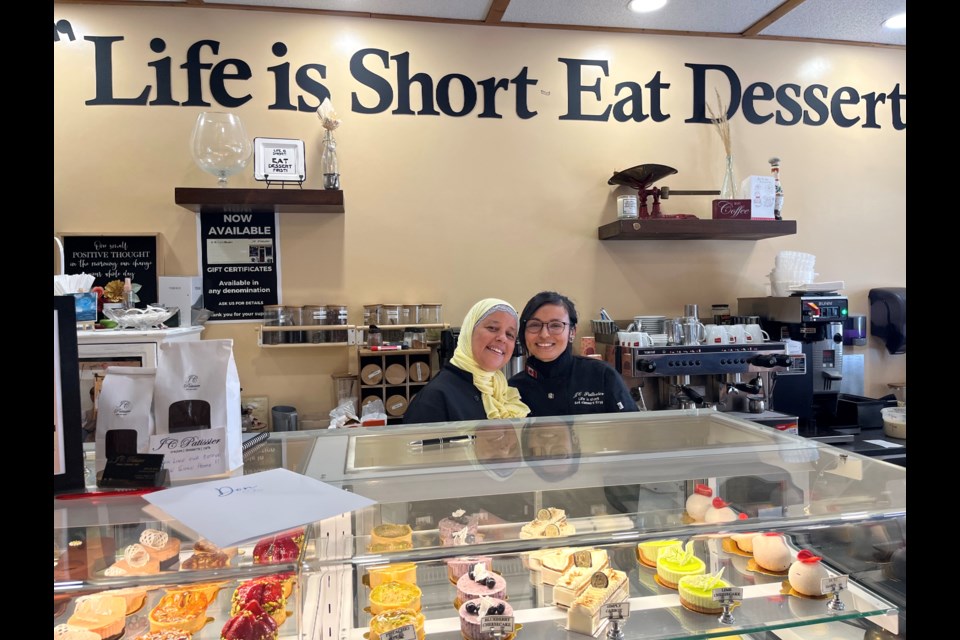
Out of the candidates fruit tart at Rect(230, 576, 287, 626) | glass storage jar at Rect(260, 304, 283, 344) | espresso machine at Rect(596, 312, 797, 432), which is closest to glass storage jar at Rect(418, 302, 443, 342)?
glass storage jar at Rect(260, 304, 283, 344)

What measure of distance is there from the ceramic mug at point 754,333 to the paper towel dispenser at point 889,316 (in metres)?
1.23

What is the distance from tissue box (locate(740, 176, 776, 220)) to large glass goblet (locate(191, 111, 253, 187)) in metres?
3.02

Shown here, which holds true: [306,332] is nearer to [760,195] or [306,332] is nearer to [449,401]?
[449,401]

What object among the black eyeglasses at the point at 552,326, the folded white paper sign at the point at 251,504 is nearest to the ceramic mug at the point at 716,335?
the black eyeglasses at the point at 552,326

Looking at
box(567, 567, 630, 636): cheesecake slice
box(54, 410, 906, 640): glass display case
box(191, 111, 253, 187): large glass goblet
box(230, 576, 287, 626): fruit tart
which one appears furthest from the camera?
box(191, 111, 253, 187): large glass goblet

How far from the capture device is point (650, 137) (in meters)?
4.12

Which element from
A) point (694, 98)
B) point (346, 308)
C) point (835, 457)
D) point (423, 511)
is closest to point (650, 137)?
point (694, 98)

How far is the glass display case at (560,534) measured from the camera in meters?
1.04

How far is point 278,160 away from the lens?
3.60 meters

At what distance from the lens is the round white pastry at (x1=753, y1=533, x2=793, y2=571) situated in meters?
1.38

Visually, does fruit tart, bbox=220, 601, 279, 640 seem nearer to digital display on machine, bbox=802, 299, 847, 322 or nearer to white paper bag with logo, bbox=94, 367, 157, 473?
white paper bag with logo, bbox=94, 367, 157, 473

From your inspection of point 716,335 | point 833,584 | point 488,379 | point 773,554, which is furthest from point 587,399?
point 833,584

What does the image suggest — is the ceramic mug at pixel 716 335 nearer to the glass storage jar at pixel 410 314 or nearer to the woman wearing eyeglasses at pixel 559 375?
the woman wearing eyeglasses at pixel 559 375

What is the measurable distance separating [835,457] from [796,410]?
8.03ft
